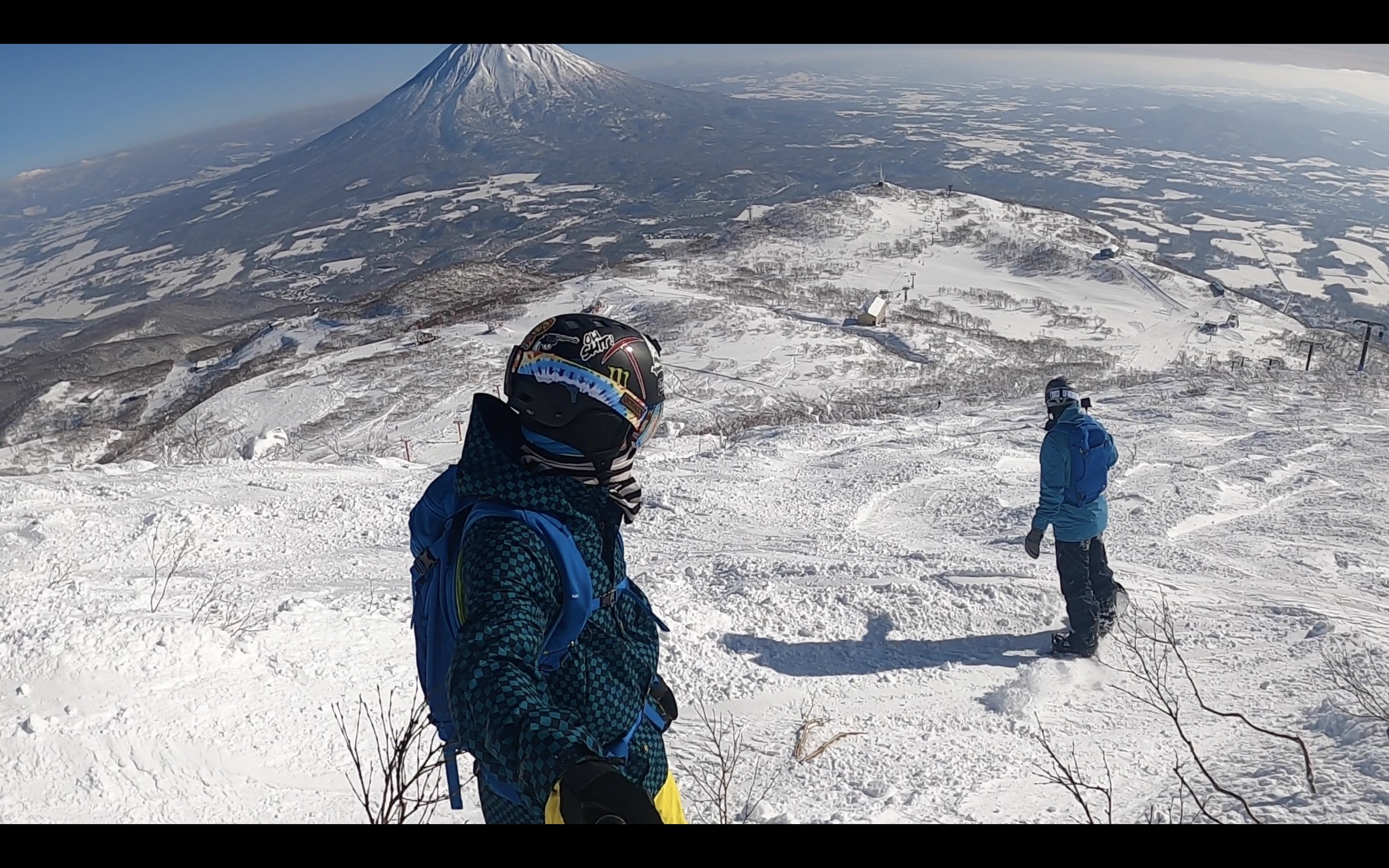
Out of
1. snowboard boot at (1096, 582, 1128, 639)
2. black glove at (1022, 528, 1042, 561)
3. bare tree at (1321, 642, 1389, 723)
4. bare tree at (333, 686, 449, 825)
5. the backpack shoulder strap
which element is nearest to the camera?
the backpack shoulder strap

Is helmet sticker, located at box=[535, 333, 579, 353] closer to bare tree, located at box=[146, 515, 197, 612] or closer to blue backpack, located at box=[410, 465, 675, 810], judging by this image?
blue backpack, located at box=[410, 465, 675, 810]

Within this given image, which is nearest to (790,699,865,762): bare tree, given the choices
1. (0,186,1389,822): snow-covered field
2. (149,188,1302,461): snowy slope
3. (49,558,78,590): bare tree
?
(0,186,1389,822): snow-covered field

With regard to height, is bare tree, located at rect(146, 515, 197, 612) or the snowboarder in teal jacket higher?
the snowboarder in teal jacket

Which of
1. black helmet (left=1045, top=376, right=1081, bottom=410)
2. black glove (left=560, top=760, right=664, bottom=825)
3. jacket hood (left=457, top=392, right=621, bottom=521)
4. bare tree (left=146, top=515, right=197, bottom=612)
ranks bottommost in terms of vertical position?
bare tree (left=146, top=515, right=197, bottom=612)

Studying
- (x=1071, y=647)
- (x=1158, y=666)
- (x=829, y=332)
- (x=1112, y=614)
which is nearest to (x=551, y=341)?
(x=1158, y=666)

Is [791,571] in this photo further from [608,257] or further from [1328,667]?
[608,257]

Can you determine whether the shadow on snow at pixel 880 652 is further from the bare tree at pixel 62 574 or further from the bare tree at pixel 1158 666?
the bare tree at pixel 62 574
